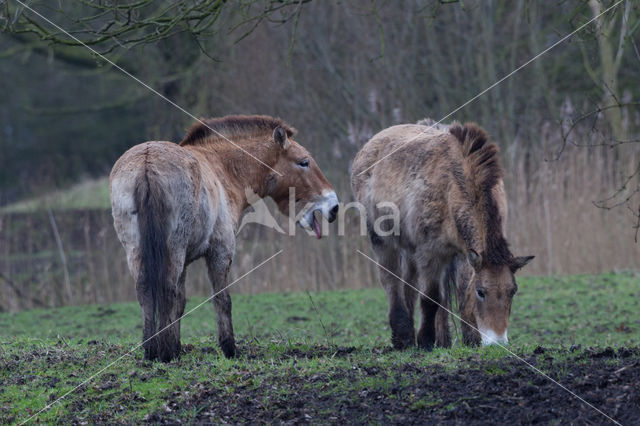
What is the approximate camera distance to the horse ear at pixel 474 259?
5.57 meters

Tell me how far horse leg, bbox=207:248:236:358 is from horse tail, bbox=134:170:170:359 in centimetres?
80

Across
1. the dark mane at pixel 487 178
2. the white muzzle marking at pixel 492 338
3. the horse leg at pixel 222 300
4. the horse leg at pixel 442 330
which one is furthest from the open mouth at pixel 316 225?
the white muzzle marking at pixel 492 338

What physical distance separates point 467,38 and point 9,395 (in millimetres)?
10564

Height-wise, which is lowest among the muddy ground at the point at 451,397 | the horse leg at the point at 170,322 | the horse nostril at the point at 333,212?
the muddy ground at the point at 451,397

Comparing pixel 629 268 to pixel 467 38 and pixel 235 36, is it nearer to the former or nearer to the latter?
pixel 467 38

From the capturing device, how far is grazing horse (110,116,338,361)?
5215mm

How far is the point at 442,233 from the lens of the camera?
6.04m

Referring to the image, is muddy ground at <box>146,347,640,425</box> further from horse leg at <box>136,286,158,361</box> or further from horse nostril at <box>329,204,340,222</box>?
horse nostril at <box>329,204,340,222</box>

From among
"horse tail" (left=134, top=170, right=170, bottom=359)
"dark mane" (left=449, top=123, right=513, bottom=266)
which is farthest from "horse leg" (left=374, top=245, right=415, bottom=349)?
"horse tail" (left=134, top=170, right=170, bottom=359)

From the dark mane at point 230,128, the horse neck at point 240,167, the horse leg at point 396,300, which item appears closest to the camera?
the horse leg at point 396,300

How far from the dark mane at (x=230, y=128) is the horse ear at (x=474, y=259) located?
2.23 m

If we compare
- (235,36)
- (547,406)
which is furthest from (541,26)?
(547,406)

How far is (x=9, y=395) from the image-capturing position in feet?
16.4

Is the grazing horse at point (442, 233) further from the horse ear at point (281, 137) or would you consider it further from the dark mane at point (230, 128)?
the dark mane at point (230, 128)
